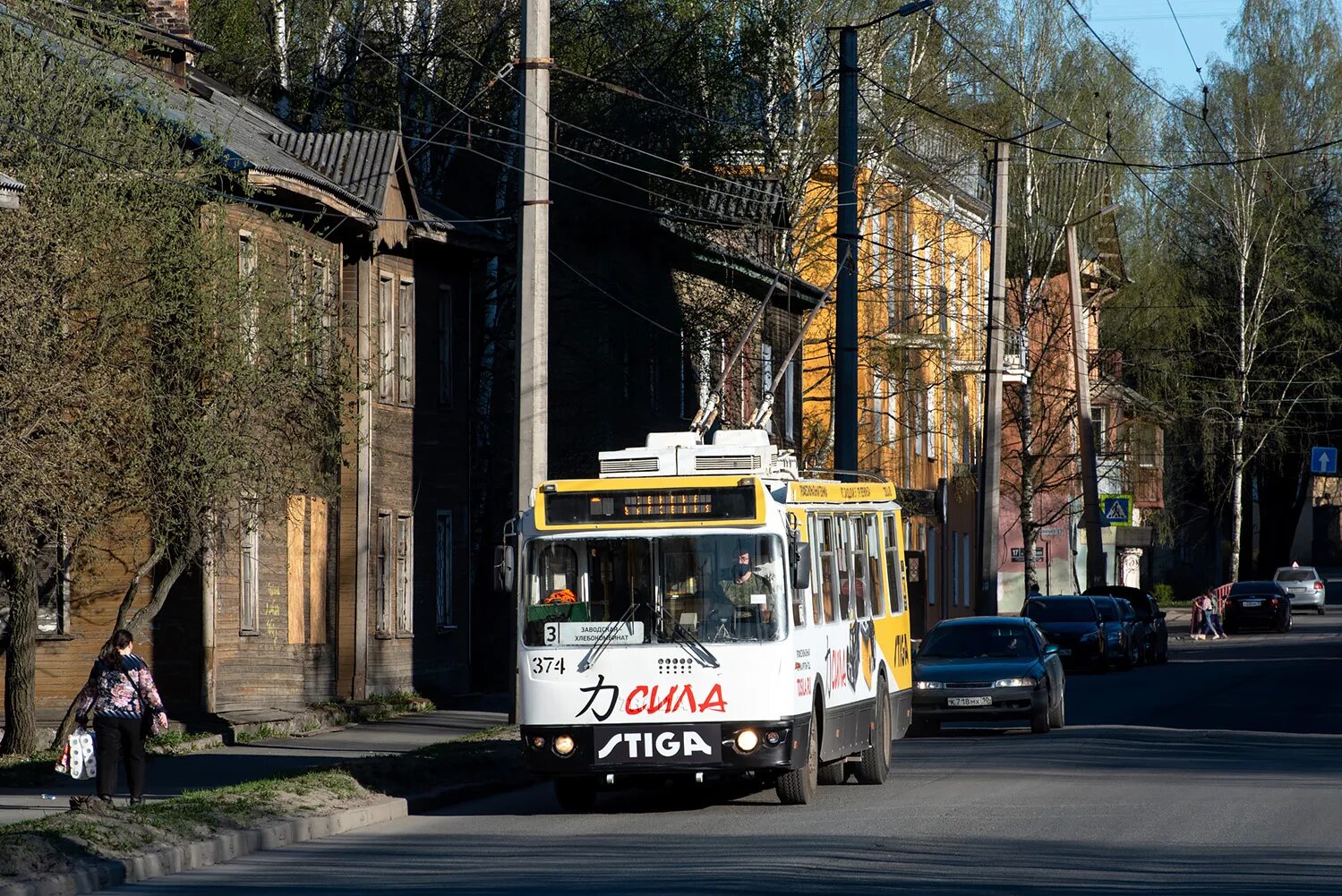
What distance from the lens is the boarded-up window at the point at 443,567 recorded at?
3244 centimetres

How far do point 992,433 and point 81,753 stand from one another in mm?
24680

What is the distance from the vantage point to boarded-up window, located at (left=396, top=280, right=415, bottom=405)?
30.9 meters

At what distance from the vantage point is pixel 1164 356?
65875mm

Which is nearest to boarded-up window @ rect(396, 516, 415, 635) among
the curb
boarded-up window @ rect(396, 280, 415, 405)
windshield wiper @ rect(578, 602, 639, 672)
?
boarded-up window @ rect(396, 280, 415, 405)

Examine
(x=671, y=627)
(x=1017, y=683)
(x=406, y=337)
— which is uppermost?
(x=406, y=337)

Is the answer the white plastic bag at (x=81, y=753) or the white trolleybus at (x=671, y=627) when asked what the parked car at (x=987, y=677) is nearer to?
the white trolleybus at (x=671, y=627)

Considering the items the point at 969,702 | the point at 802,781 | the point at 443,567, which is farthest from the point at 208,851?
the point at 443,567

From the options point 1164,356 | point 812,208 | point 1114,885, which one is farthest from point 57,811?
point 1164,356

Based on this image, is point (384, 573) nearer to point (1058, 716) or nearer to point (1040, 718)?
point (1058, 716)

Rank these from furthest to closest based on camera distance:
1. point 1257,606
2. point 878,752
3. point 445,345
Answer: point 1257,606, point 445,345, point 878,752

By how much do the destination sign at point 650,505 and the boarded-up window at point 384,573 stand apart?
14.4 m

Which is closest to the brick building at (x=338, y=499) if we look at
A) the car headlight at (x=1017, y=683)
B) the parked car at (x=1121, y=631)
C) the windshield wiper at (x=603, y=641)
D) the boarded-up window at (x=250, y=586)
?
the boarded-up window at (x=250, y=586)

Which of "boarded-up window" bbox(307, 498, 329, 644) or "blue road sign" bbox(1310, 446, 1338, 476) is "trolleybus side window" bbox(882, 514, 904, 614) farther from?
"blue road sign" bbox(1310, 446, 1338, 476)

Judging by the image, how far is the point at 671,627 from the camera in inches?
617
